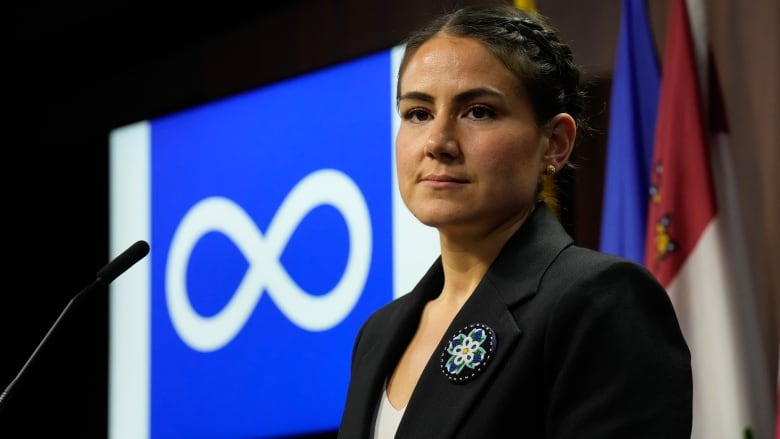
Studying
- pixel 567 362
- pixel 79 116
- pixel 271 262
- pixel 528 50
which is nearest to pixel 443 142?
pixel 528 50

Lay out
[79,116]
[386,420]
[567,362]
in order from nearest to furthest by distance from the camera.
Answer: [567,362] < [386,420] < [79,116]

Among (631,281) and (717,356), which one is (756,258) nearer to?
(717,356)

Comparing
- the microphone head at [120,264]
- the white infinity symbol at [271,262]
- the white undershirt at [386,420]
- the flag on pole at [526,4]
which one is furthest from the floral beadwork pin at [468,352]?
the white infinity symbol at [271,262]

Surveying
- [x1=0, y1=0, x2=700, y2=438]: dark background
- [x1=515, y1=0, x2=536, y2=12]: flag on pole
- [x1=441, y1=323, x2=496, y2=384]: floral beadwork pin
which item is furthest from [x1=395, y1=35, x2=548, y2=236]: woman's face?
[x1=0, y1=0, x2=700, y2=438]: dark background

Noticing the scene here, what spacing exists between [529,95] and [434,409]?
476 millimetres

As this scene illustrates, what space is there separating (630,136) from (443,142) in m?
1.67

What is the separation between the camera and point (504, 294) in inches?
62.9

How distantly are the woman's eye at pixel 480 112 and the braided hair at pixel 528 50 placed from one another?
0.22 ft

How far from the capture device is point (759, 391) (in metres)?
2.83

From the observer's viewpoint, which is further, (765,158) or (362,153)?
(362,153)

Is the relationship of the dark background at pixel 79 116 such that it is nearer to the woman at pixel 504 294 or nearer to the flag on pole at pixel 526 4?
the flag on pole at pixel 526 4

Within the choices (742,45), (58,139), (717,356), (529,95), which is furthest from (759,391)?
(58,139)

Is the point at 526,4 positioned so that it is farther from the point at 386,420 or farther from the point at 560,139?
the point at 386,420

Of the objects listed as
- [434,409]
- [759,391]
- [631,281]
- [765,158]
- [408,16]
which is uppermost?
[408,16]
